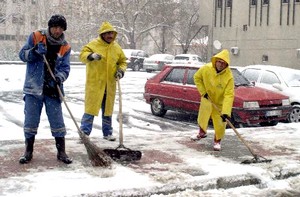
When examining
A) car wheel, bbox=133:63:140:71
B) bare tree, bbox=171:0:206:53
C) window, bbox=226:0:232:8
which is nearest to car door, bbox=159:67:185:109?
window, bbox=226:0:232:8

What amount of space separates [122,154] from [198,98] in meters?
5.04

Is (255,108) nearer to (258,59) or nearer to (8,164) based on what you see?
(8,164)

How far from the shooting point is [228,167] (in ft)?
20.7

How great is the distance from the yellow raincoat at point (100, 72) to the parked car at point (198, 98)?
3.77 meters

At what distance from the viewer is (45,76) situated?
237 inches

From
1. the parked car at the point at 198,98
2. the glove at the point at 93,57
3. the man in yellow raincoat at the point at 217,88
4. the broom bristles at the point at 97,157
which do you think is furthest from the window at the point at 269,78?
the broom bristles at the point at 97,157

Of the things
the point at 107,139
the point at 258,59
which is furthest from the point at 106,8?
the point at 107,139

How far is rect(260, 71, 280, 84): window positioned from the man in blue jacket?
7.36m

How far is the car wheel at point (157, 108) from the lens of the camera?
40.3ft

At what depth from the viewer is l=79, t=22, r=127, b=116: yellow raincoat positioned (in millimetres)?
7238

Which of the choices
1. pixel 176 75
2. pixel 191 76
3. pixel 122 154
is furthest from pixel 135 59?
pixel 122 154

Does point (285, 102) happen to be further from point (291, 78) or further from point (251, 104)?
point (291, 78)

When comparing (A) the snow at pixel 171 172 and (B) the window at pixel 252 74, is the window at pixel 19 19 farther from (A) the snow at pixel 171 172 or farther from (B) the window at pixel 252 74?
(A) the snow at pixel 171 172

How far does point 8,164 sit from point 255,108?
231 inches
